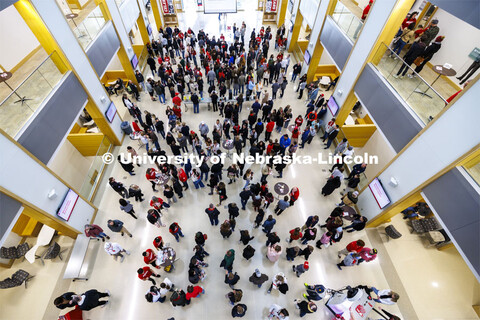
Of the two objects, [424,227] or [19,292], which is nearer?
[19,292]

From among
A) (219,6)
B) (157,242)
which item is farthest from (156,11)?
(157,242)

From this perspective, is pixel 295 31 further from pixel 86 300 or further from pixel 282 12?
pixel 86 300

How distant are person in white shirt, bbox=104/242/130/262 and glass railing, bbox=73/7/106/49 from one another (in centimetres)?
761

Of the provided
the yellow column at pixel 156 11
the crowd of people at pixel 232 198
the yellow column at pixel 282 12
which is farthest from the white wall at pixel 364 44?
the yellow column at pixel 156 11

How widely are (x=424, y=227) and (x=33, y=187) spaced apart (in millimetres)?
12684

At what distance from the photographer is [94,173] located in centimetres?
852

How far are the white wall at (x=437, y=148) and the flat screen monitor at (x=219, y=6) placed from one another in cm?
1883

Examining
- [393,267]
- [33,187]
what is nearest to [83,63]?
[33,187]

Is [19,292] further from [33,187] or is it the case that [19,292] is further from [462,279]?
[462,279]

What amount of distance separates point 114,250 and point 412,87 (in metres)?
10.8

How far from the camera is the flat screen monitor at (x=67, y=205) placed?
6.42m

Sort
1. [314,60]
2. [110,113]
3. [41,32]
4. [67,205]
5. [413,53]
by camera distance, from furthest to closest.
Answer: [314,60] < [110,113] < [413,53] < [67,205] < [41,32]

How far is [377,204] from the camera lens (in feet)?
24.1

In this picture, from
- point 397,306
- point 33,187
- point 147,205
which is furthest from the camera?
point 147,205
